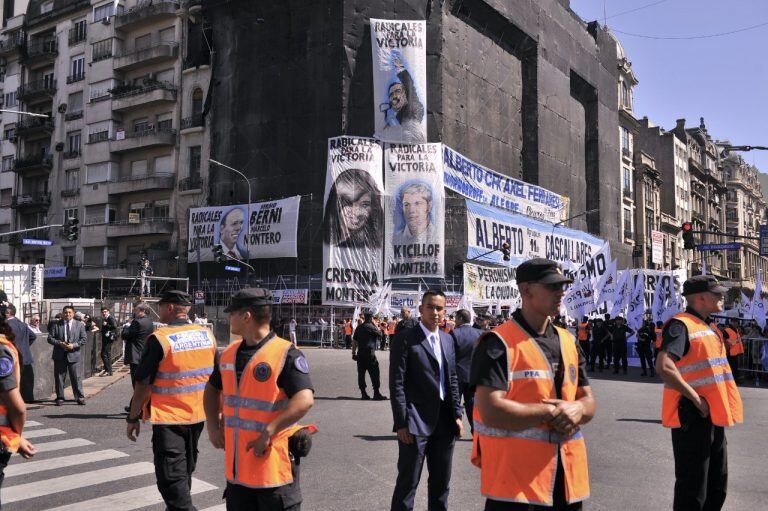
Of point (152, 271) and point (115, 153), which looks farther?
point (115, 153)

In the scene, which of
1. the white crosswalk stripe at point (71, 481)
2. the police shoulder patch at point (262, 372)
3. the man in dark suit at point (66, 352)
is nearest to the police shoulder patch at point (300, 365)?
the police shoulder patch at point (262, 372)

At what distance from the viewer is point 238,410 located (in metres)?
3.93

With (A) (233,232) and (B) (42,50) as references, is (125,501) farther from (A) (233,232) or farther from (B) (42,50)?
(B) (42,50)

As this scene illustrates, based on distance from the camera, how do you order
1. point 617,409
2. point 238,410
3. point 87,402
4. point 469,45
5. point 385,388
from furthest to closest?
point 469,45, point 385,388, point 87,402, point 617,409, point 238,410

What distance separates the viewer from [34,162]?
51.8 m

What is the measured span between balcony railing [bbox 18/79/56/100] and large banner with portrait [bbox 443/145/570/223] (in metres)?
32.1

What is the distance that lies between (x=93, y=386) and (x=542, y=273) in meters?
14.4

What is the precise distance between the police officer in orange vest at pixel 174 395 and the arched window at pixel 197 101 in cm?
4048

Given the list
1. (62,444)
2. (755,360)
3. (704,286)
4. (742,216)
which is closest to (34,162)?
(62,444)

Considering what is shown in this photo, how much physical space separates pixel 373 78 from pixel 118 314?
55.9ft

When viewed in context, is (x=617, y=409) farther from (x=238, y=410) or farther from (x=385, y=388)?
(x=238, y=410)

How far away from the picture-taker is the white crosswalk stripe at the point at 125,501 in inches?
237

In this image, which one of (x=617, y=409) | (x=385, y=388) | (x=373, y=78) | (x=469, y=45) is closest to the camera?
(x=617, y=409)

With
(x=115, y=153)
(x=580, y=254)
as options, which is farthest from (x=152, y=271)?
(x=580, y=254)
